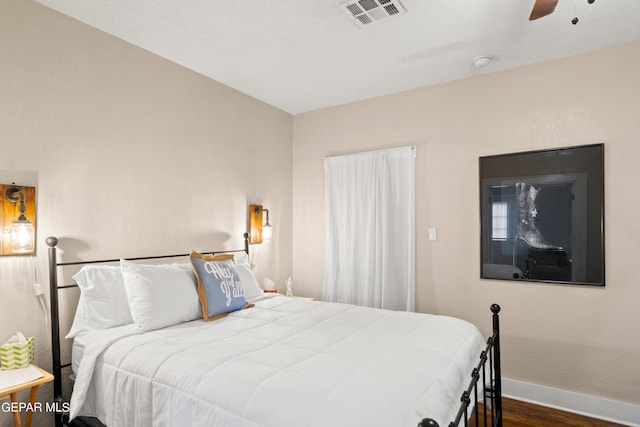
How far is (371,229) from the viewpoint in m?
3.68

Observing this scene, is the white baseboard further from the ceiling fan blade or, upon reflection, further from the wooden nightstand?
the wooden nightstand

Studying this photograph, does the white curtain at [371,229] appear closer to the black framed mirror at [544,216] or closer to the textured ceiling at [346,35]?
the black framed mirror at [544,216]

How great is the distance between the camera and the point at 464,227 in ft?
10.6

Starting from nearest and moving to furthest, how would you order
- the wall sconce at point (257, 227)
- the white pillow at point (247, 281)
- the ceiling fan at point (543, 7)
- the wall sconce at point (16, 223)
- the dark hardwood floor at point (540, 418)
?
the ceiling fan at point (543, 7), the wall sconce at point (16, 223), the dark hardwood floor at point (540, 418), the white pillow at point (247, 281), the wall sconce at point (257, 227)

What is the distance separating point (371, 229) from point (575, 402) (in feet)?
6.96

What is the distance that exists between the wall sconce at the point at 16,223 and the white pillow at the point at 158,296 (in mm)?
515

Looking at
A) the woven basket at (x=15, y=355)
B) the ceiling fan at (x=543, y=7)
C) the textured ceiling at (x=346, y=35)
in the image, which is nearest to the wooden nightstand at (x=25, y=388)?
the woven basket at (x=15, y=355)

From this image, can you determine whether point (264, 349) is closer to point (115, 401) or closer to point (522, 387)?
point (115, 401)

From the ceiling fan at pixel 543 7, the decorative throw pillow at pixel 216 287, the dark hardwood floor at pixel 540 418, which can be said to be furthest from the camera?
the dark hardwood floor at pixel 540 418

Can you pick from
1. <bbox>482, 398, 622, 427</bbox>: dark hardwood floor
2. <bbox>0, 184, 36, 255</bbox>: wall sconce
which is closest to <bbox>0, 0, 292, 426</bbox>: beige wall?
<bbox>0, 184, 36, 255</bbox>: wall sconce

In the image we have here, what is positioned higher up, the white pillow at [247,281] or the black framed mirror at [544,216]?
the black framed mirror at [544,216]

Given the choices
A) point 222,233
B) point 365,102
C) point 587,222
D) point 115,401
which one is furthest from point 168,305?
point 587,222

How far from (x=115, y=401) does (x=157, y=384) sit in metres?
0.36

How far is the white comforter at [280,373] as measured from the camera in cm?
131
